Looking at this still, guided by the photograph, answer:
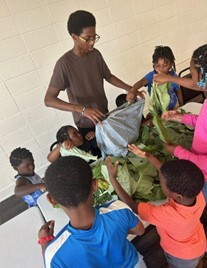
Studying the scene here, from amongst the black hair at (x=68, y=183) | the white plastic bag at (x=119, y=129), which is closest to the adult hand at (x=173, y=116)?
the white plastic bag at (x=119, y=129)

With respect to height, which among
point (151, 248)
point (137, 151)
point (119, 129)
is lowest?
point (151, 248)

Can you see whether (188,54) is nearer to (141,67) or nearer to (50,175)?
(141,67)

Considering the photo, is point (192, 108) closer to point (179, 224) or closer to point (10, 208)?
point (179, 224)

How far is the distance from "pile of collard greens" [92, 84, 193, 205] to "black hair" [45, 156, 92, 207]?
463 mm

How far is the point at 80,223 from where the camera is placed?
0.79 m

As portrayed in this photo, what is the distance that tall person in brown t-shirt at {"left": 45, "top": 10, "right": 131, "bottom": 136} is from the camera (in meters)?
1.41

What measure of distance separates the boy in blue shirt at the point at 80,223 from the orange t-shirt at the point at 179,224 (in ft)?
0.69

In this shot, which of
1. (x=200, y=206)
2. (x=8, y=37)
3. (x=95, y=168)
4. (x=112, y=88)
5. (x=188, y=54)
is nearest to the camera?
(x=200, y=206)

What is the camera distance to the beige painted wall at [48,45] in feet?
6.74

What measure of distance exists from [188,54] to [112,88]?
154cm

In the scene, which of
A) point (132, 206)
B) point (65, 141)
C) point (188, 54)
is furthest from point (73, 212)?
point (188, 54)

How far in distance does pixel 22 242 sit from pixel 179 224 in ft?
2.88

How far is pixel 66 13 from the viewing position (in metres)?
2.18

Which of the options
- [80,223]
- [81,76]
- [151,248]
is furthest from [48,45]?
[151,248]
